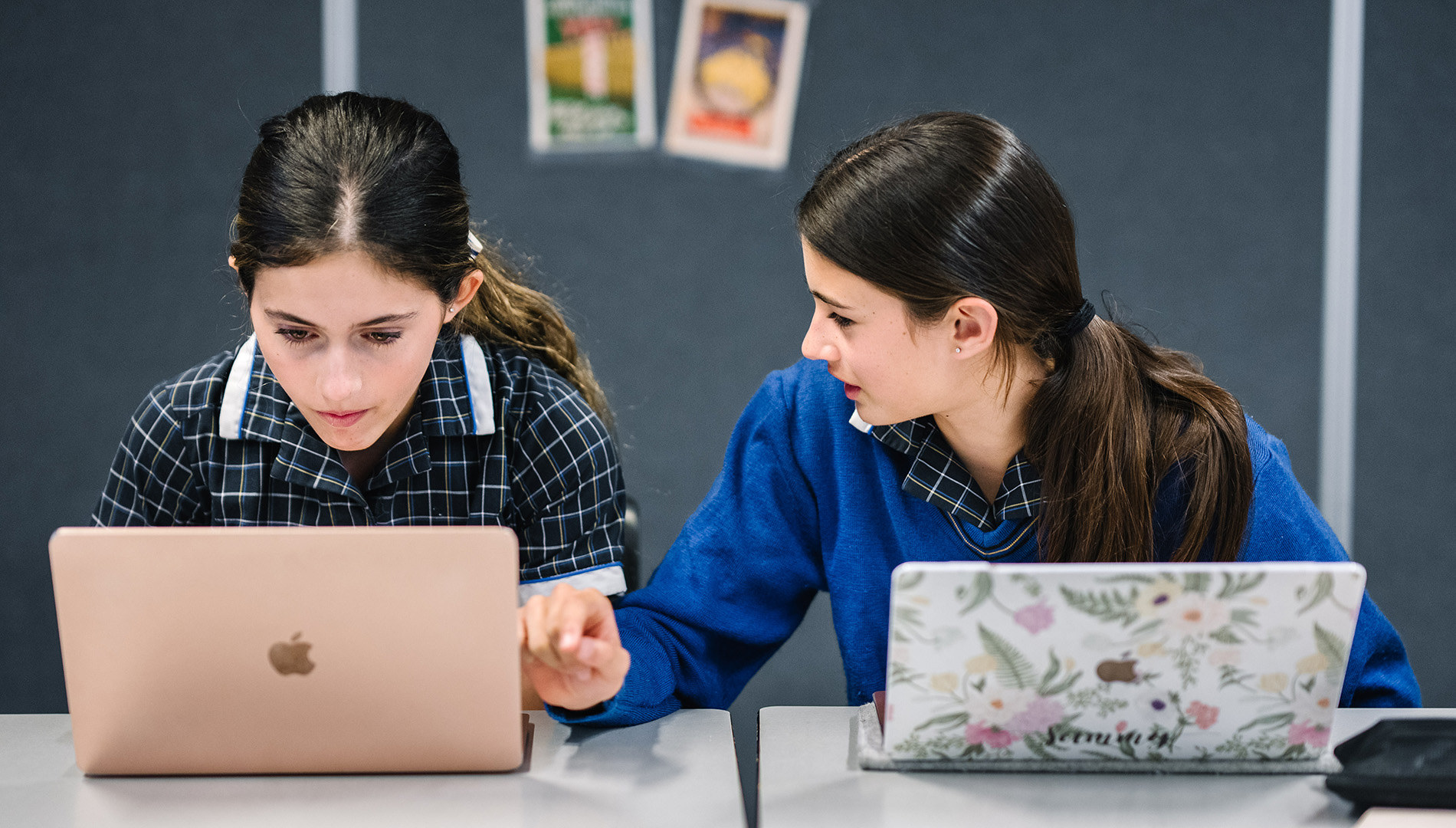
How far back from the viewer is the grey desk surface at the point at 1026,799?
2.55 feet

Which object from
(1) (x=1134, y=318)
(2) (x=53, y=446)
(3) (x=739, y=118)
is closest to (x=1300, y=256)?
(1) (x=1134, y=318)

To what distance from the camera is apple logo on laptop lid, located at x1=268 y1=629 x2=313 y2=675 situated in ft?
2.56

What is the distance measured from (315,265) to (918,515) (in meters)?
0.66

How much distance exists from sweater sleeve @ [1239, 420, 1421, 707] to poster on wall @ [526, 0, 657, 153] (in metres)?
1.29

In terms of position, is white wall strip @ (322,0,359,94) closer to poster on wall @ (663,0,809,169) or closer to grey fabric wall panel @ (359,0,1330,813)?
grey fabric wall panel @ (359,0,1330,813)

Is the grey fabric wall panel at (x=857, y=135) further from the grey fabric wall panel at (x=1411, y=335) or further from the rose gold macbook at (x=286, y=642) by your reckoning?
the rose gold macbook at (x=286, y=642)

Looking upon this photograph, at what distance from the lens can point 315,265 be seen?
1056mm

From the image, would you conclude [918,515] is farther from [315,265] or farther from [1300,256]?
[1300,256]

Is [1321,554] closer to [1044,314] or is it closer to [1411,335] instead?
[1044,314]

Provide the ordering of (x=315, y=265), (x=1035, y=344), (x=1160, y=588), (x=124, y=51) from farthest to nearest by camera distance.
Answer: (x=124, y=51)
(x=1035, y=344)
(x=315, y=265)
(x=1160, y=588)

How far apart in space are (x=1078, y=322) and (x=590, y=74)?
119 centimetres

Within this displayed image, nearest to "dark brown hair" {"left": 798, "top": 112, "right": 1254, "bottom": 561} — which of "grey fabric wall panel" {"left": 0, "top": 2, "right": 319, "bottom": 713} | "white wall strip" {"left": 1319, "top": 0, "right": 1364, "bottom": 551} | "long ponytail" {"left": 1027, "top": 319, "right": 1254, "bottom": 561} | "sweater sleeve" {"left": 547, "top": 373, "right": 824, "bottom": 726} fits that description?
"long ponytail" {"left": 1027, "top": 319, "right": 1254, "bottom": 561}

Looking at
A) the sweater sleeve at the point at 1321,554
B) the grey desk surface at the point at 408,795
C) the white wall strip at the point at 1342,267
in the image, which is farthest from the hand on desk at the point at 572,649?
the white wall strip at the point at 1342,267

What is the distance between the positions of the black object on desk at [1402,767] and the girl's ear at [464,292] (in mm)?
912
